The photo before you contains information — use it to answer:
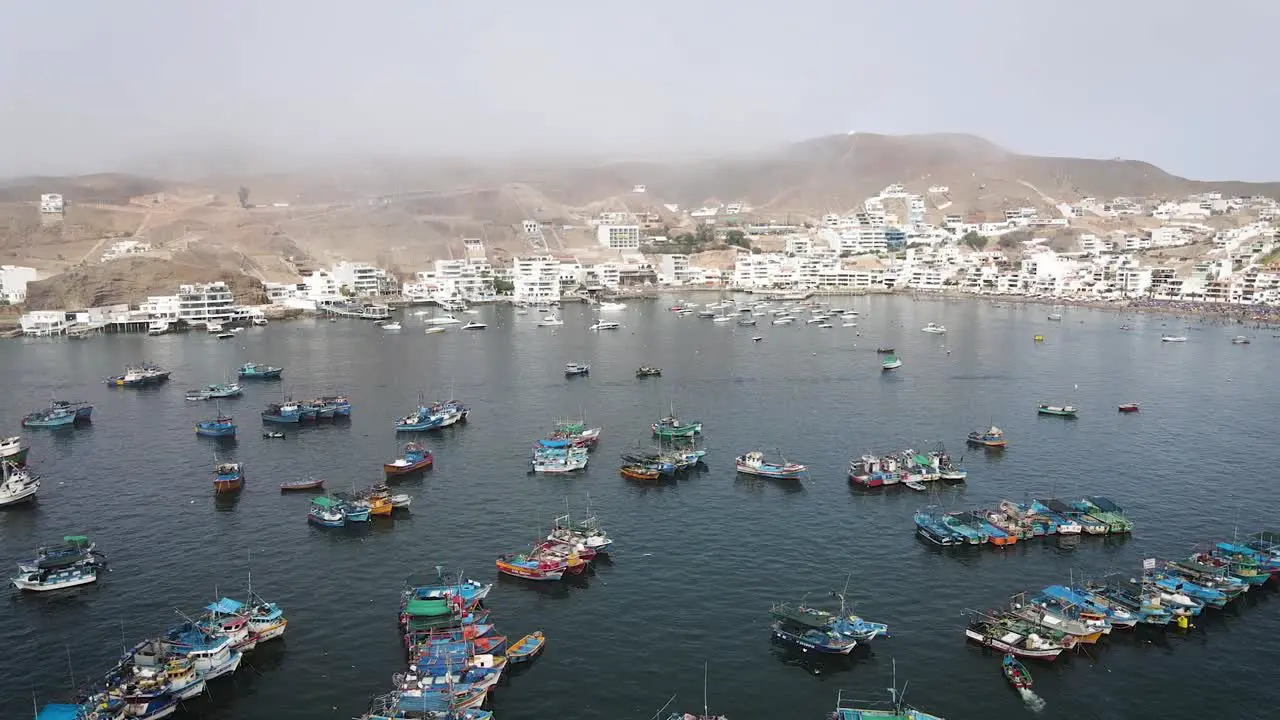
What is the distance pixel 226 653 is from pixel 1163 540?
2530 centimetres

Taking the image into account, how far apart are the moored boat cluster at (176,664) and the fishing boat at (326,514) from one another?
19.4ft

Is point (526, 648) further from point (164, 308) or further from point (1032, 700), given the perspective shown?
point (164, 308)

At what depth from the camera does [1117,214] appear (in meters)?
163

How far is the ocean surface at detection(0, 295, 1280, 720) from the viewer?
1820cm

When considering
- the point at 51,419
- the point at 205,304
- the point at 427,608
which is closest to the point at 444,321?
the point at 205,304

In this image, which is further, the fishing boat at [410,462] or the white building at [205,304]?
the white building at [205,304]

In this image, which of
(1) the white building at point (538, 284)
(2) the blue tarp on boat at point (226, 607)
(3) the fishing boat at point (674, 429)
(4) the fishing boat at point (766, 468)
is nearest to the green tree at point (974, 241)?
(1) the white building at point (538, 284)

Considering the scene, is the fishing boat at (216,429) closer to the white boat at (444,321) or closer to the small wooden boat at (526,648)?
the small wooden boat at (526,648)

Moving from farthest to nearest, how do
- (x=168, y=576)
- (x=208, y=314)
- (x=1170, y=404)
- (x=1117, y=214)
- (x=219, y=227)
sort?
(x=1117, y=214) < (x=219, y=227) < (x=208, y=314) < (x=1170, y=404) < (x=168, y=576)

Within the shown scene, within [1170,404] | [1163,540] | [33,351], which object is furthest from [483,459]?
[33,351]

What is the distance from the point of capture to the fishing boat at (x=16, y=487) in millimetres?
28625

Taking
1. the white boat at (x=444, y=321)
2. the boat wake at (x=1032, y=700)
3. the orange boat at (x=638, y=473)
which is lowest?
the boat wake at (x=1032, y=700)

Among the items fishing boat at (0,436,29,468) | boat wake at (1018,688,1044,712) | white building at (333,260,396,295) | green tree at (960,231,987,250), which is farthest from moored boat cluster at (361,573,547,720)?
green tree at (960,231,987,250)

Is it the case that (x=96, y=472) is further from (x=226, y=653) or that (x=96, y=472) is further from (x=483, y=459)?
(x=226, y=653)
